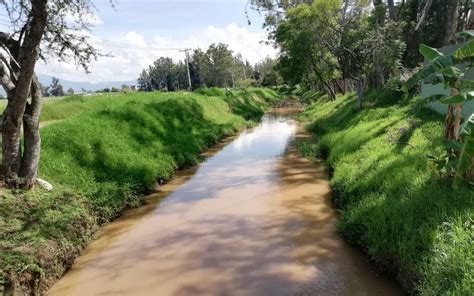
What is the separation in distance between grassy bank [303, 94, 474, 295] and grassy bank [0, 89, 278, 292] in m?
5.10

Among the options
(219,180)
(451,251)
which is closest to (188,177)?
(219,180)

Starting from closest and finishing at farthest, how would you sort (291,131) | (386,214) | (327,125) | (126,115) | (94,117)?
(386,214)
(94,117)
(126,115)
(327,125)
(291,131)

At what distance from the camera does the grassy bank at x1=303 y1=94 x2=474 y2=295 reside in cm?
474

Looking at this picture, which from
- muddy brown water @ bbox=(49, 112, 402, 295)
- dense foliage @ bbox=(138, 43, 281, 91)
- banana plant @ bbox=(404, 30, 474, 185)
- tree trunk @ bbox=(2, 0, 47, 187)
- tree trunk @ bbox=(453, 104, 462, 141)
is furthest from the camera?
dense foliage @ bbox=(138, 43, 281, 91)

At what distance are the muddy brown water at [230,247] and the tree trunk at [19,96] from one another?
2.21 metres

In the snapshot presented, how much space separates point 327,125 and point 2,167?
14.0 metres

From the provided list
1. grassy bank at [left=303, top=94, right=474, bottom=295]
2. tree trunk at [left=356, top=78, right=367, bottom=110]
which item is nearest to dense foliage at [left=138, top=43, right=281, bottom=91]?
tree trunk at [left=356, top=78, right=367, bottom=110]

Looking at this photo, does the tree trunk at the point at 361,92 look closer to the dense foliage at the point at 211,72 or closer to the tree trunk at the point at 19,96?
the tree trunk at the point at 19,96

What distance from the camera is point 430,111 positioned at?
40.7 ft

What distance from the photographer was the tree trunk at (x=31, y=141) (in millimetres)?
8156

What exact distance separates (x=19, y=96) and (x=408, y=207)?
7.15m

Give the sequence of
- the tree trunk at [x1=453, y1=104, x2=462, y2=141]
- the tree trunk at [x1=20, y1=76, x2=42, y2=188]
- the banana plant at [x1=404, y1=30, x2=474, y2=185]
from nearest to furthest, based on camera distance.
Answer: the banana plant at [x1=404, y1=30, x2=474, y2=185], the tree trunk at [x1=453, y1=104, x2=462, y2=141], the tree trunk at [x1=20, y1=76, x2=42, y2=188]

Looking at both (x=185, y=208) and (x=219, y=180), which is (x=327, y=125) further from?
(x=185, y=208)

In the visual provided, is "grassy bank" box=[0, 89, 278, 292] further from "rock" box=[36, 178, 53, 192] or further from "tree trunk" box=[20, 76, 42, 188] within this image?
"tree trunk" box=[20, 76, 42, 188]
